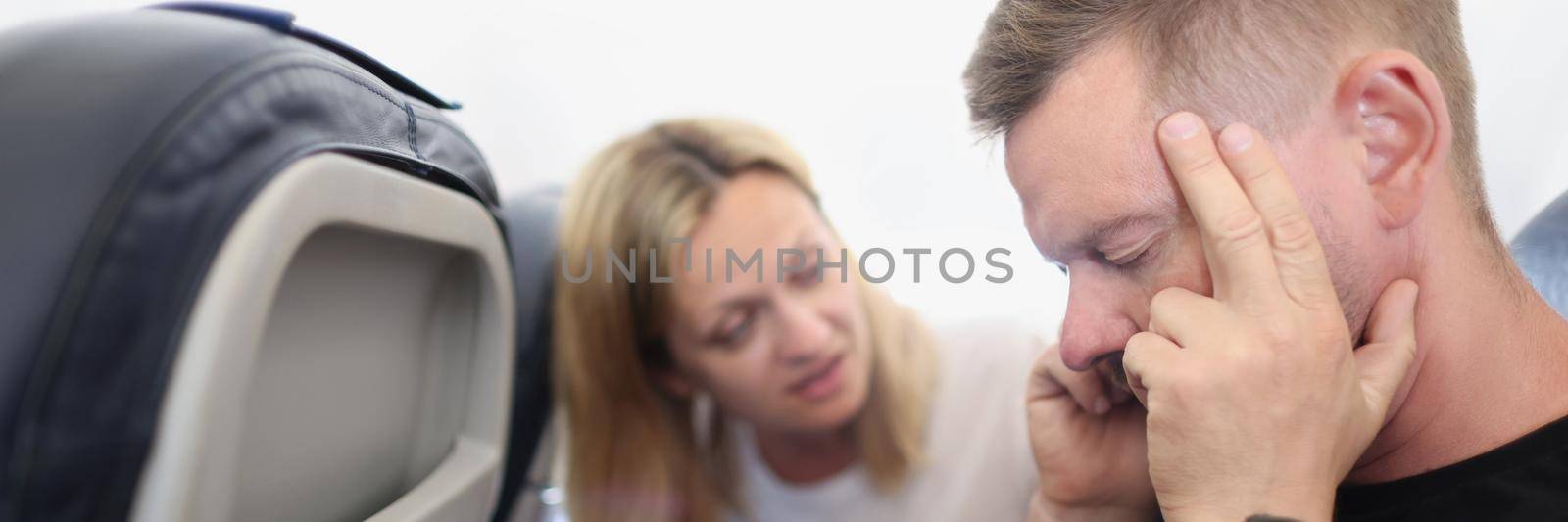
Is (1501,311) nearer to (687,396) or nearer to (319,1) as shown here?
(687,396)

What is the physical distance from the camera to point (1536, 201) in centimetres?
132

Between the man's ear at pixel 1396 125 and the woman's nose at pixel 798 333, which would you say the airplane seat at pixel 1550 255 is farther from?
the woman's nose at pixel 798 333

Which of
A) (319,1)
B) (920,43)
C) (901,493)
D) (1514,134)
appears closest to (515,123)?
(319,1)

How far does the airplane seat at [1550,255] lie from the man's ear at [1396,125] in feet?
1.66

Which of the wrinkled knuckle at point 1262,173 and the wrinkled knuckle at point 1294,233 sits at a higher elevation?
the wrinkled knuckle at point 1262,173

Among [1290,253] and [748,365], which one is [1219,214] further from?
[748,365]

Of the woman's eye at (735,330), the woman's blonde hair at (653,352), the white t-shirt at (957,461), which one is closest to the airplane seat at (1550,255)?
the white t-shirt at (957,461)

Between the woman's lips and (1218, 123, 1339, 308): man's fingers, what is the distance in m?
0.78

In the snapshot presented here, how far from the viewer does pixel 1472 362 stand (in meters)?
0.70

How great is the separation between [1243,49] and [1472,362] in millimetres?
318

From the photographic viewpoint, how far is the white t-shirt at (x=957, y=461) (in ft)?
4.37

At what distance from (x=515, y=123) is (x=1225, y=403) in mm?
1171

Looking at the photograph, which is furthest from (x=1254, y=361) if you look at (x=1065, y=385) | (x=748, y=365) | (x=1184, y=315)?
(x=748, y=365)

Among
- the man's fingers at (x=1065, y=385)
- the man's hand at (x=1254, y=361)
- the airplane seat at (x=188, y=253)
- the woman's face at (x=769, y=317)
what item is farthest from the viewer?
the woman's face at (x=769, y=317)
